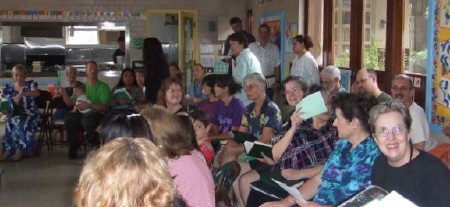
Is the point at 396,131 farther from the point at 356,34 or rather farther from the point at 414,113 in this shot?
the point at 356,34

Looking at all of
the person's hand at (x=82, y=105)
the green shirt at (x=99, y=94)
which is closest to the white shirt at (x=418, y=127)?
the green shirt at (x=99, y=94)

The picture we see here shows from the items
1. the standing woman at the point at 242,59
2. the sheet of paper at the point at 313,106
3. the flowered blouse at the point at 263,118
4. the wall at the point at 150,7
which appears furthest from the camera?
the wall at the point at 150,7

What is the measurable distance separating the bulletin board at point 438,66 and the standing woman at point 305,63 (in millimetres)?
2053

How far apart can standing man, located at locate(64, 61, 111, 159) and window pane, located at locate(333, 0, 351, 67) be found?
2.88 meters

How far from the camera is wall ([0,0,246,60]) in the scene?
11588mm

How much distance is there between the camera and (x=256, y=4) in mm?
10211

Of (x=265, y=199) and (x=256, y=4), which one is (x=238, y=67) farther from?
A: (x=256, y=4)

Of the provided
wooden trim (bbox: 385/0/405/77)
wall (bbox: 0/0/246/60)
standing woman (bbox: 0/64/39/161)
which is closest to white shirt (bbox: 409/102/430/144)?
wooden trim (bbox: 385/0/405/77)

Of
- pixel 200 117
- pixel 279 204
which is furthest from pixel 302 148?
pixel 200 117

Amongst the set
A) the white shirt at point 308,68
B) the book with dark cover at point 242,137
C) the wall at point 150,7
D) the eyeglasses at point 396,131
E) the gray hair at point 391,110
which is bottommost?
the book with dark cover at point 242,137

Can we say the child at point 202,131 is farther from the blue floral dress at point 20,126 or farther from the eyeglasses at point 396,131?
the blue floral dress at point 20,126

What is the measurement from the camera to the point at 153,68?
679 centimetres

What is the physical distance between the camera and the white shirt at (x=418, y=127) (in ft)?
14.4

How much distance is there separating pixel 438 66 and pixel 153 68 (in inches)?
123
